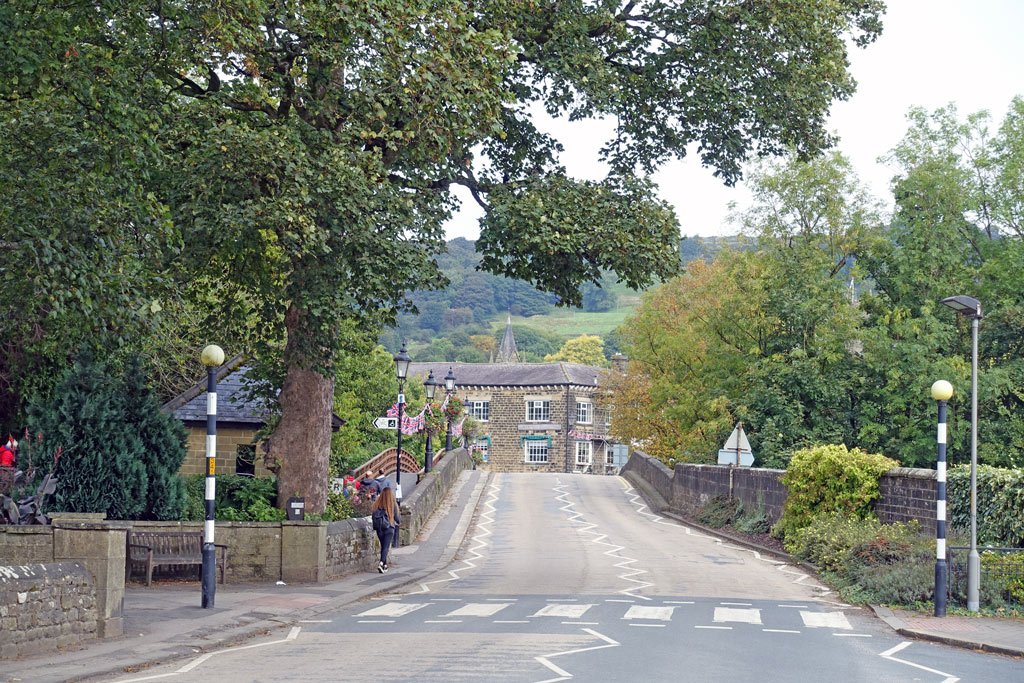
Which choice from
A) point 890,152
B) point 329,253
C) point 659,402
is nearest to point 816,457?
point 329,253

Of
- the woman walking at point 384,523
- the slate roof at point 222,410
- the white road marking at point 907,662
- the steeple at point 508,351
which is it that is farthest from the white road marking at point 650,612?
the steeple at point 508,351

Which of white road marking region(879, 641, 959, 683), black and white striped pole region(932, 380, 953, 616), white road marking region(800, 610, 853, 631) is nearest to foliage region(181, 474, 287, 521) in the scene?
white road marking region(800, 610, 853, 631)

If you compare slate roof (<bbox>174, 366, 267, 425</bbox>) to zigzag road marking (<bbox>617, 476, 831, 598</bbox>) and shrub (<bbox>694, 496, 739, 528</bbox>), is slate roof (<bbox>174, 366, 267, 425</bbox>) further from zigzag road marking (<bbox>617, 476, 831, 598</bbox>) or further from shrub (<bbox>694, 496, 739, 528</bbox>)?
shrub (<bbox>694, 496, 739, 528</bbox>)

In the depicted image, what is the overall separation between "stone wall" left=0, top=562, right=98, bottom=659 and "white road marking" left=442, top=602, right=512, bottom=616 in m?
5.33

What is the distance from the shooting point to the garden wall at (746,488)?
2177cm

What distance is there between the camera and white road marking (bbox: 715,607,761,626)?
15.3m

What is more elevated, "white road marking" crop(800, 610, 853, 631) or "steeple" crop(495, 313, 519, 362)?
"steeple" crop(495, 313, 519, 362)

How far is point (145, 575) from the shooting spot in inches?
725

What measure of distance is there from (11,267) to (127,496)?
29.4 ft

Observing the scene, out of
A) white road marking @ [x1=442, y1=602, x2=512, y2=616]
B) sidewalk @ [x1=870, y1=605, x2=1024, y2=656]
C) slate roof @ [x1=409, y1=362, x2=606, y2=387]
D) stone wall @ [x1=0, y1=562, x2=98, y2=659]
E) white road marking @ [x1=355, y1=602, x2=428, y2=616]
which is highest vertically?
slate roof @ [x1=409, y1=362, x2=606, y2=387]

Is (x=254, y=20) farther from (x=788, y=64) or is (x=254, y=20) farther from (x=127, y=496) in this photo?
(x=788, y=64)

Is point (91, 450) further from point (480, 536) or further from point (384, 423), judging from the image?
point (480, 536)

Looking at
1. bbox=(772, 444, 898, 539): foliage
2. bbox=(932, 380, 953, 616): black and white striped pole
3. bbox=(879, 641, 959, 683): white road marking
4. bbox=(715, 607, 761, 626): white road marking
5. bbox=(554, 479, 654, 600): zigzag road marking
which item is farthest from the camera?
bbox=(772, 444, 898, 539): foliage

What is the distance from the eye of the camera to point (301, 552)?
19359mm
